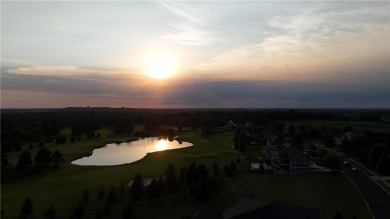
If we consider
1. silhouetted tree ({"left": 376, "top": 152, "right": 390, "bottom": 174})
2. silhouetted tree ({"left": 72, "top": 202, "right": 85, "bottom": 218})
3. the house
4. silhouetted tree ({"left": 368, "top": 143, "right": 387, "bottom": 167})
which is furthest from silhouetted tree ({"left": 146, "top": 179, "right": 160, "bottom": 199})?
silhouetted tree ({"left": 368, "top": 143, "right": 387, "bottom": 167})

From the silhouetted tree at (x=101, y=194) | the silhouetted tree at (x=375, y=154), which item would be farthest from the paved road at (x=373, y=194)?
the silhouetted tree at (x=101, y=194)

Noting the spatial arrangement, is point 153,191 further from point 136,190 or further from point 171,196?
point 171,196

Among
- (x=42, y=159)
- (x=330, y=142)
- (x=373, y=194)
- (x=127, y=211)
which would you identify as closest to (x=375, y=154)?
(x=373, y=194)

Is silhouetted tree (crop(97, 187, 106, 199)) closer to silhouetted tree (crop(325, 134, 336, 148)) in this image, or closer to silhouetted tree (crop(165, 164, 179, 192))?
silhouetted tree (crop(165, 164, 179, 192))

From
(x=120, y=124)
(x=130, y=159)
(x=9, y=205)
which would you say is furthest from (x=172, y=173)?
(x=120, y=124)

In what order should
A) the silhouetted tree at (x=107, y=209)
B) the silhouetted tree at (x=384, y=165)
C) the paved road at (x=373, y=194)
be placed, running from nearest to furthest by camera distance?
the silhouetted tree at (x=107, y=209)
the paved road at (x=373, y=194)
the silhouetted tree at (x=384, y=165)

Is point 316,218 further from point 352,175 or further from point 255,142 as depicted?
point 255,142

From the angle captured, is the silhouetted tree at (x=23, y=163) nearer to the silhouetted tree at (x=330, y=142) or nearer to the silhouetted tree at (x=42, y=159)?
the silhouetted tree at (x=42, y=159)
